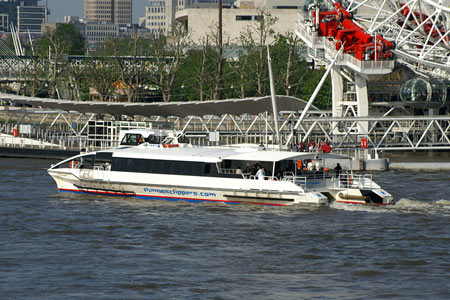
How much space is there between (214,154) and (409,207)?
35.4ft

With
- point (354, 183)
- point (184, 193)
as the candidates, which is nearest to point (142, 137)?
point (184, 193)

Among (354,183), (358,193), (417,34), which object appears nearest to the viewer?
(358,193)

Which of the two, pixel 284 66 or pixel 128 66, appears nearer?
pixel 284 66

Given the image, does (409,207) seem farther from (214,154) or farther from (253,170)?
(214,154)

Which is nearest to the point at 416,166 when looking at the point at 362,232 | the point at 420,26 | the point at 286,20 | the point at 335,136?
the point at 335,136

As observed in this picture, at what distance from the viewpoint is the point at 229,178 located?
45.2 m

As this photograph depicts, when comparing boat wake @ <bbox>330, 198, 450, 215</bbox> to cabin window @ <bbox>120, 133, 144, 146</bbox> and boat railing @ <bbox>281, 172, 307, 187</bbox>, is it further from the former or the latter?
cabin window @ <bbox>120, 133, 144, 146</bbox>

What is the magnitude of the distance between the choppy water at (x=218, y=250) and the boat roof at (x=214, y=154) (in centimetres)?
255

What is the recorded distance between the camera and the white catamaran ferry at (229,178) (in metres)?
44.4

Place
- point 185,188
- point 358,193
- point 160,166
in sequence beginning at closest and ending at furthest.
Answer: point 358,193 < point 185,188 < point 160,166

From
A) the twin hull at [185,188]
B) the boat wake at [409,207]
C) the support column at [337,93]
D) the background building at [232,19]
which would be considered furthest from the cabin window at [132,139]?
the background building at [232,19]

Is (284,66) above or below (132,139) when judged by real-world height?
above

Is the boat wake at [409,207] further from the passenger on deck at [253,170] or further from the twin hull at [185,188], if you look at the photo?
the passenger on deck at [253,170]

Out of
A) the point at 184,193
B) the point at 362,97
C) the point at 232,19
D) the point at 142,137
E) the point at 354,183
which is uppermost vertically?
the point at 232,19
